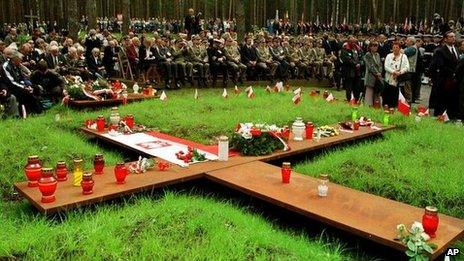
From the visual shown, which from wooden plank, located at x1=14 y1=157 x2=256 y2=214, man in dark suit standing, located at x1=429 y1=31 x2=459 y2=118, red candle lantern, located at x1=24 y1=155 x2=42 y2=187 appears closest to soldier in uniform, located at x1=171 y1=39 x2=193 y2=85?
man in dark suit standing, located at x1=429 y1=31 x2=459 y2=118

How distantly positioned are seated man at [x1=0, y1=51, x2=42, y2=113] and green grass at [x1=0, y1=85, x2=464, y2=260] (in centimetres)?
50

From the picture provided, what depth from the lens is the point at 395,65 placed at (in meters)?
8.29

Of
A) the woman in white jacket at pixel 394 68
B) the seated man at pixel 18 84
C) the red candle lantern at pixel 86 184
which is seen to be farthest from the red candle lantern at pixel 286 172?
the seated man at pixel 18 84

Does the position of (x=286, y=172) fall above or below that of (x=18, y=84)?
below

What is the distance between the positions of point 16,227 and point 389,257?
2721mm

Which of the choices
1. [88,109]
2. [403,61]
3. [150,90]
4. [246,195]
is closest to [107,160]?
[246,195]

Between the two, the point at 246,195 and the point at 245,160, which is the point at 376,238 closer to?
the point at 246,195

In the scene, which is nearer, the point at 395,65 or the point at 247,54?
the point at 395,65

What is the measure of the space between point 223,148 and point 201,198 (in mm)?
803

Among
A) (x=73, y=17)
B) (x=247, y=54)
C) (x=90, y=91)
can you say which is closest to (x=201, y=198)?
(x=90, y=91)

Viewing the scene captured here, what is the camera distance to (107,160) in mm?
5242

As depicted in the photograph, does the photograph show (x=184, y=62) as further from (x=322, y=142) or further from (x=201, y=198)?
(x=201, y=198)

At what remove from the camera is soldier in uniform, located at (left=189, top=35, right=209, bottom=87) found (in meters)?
11.9

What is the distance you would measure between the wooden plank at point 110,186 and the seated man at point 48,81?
484cm
